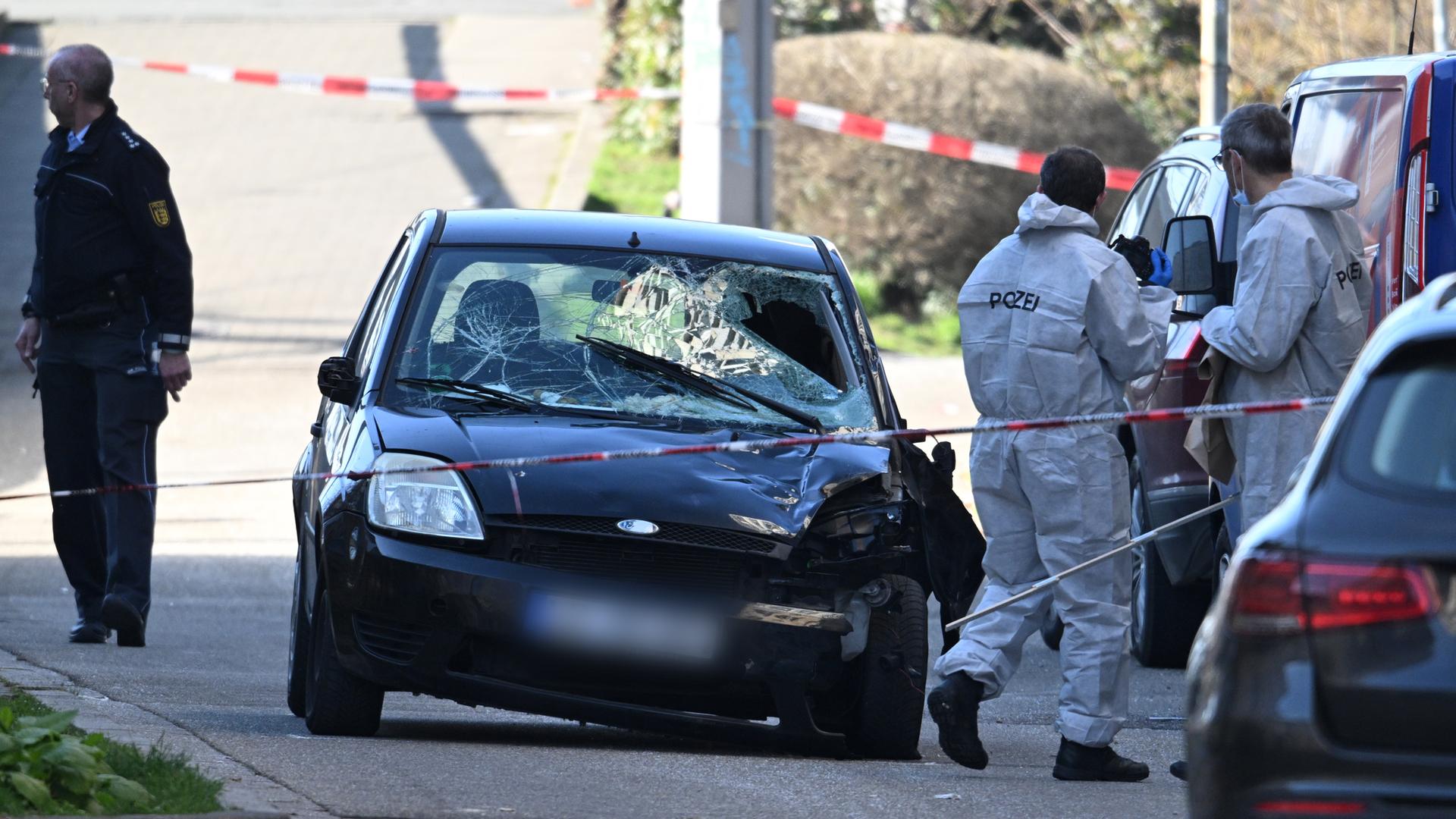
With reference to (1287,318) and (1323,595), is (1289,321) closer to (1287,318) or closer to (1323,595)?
(1287,318)

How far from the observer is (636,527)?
601 centimetres

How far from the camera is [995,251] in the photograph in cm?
638

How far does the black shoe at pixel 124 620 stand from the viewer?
8.27m

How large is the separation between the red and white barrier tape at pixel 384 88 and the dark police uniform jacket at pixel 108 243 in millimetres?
9177

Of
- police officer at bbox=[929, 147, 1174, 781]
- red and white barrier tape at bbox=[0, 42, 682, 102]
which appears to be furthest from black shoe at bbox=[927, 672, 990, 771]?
red and white barrier tape at bbox=[0, 42, 682, 102]

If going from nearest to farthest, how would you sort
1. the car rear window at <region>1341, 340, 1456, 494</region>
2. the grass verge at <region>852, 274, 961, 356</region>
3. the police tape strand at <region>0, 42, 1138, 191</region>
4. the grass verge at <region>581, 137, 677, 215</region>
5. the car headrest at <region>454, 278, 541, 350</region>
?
1. the car rear window at <region>1341, 340, 1456, 494</region>
2. the car headrest at <region>454, 278, 541, 350</region>
3. the police tape strand at <region>0, 42, 1138, 191</region>
4. the grass verge at <region>852, 274, 961, 356</region>
5. the grass verge at <region>581, 137, 677, 215</region>

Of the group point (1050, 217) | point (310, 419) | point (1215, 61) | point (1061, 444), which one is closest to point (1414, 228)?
point (1050, 217)

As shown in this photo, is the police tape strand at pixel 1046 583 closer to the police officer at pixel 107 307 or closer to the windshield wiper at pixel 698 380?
the windshield wiper at pixel 698 380

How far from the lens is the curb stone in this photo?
16.4 ft

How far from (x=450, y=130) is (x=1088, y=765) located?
17.8 m

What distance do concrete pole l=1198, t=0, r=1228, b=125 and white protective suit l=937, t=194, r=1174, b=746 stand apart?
7.80 meters

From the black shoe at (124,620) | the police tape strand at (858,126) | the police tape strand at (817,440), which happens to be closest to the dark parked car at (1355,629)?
the police tape strand at (817,440)

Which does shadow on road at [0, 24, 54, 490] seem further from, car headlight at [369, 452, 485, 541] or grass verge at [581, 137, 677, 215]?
car headlight at [369, 452, 485, 541]

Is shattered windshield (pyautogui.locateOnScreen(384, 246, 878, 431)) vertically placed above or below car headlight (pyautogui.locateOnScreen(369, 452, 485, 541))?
above
